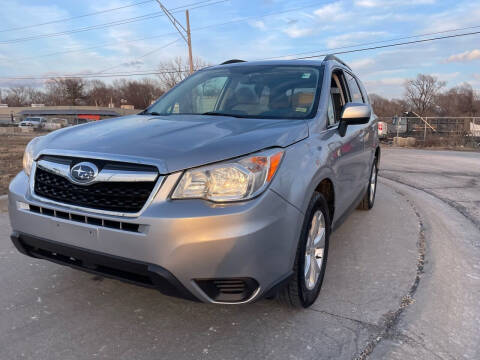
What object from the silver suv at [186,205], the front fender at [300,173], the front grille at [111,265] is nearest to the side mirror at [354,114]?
the silver suv at [186,205]

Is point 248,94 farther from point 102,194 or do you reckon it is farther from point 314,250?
point 102,194

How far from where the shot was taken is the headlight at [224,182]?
80.8 inches

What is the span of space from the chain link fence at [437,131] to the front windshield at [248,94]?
55.7ft

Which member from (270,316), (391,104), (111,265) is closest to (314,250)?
(270,316)

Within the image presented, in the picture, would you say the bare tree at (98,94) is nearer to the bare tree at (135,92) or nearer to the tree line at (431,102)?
the bare tree at (135,92)

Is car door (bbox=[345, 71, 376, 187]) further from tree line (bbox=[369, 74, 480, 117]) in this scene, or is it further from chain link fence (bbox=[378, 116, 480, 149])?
tree line (bbox=[369, 74, 480, 117])

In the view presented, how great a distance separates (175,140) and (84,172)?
54 centimetres

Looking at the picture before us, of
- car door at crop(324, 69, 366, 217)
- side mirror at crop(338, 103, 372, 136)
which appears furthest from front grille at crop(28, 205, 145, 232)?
side mirror at crop(338, 103, 372, 136)

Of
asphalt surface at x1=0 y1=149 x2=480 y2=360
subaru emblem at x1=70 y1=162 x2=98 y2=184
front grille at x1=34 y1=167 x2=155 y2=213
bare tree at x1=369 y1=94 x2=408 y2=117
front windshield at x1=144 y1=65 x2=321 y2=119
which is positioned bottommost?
asphalt surface at x1=0 y1=149 x2=480 y2=360

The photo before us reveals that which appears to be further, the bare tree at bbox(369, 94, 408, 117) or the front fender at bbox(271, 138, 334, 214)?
the bare tree at bbox(369, 94, 408, 117)

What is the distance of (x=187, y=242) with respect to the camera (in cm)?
197

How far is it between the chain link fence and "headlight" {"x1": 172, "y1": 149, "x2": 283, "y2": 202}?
1864cm

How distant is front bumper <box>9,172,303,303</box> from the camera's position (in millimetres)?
1976

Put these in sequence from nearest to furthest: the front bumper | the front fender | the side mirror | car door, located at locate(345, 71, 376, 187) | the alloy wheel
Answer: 1. the front bumper
2. the front fender
3. the alloy wheel
4. the side mirror
5. car door, located at locate(345, 71, 376, 187)
